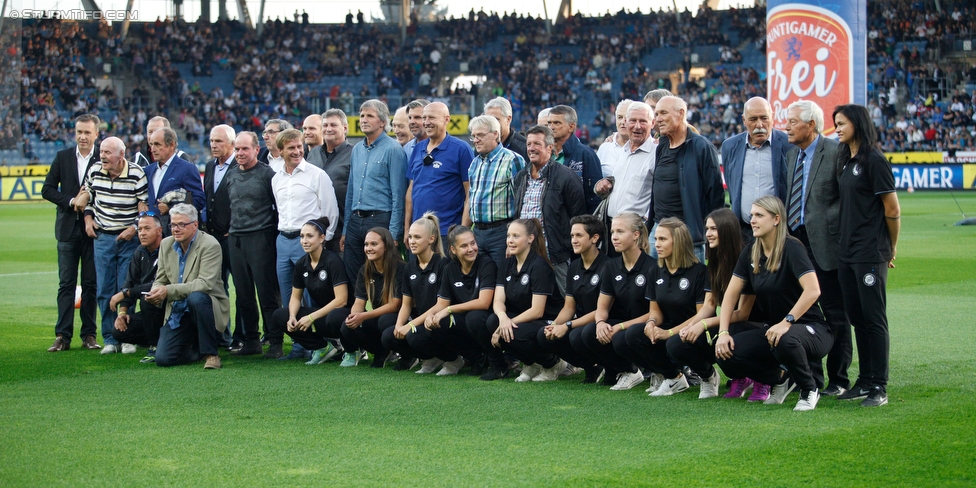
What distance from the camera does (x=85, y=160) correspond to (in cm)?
964

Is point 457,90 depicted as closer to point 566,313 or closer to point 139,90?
point 139,90

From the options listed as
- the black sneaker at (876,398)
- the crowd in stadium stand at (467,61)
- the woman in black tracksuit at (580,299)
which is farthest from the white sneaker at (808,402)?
the crowd in stadium stand at (467,61)

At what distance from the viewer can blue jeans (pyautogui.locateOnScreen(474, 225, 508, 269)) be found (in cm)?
814

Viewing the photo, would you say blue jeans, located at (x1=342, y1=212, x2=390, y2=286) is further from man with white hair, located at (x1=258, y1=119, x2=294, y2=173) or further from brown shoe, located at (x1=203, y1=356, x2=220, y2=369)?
man with white hair, located at (x1=258, y1=119, x2=294, y2=173)

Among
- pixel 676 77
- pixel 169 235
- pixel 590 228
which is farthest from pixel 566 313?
pixel 676 77

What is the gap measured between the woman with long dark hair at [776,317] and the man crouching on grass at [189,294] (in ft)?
13.8

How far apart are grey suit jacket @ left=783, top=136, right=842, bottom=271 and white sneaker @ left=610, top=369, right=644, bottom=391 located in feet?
4.94

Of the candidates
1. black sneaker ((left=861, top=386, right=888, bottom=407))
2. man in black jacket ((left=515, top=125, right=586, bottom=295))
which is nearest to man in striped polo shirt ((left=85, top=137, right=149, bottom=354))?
man in black jacket ((left=515, top=125, right=586, bottom=295))

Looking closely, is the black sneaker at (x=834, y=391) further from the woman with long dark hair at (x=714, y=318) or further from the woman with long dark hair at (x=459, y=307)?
the woman with long dark hair at (x=459, y=307)

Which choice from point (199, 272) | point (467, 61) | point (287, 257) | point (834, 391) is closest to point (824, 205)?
point (834, 391)

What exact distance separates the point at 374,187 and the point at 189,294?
5.86ft

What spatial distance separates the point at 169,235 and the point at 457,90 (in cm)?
3626

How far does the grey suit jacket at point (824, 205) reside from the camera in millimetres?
6605

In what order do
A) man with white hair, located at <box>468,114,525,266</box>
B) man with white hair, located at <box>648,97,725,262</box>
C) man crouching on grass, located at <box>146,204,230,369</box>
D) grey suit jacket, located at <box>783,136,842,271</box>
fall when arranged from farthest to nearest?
man crouching on grass, located at <box>146,204,230,369</box>
man with white hair, located at <box>468,114,525,266</box>
man with white hair, located at <box>648,97,725,262</box>
grey suit jacket, located at <box>783,136,842,271</box>
